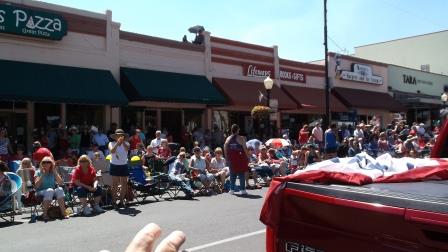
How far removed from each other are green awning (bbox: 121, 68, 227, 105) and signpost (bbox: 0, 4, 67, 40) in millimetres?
2926

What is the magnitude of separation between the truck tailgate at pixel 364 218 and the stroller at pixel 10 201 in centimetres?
797

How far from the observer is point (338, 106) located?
29344 mm

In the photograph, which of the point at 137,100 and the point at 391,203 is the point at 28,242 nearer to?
the point at 391,203

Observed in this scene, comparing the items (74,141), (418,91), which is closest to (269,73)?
(74,141)

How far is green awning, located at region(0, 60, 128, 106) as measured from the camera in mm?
14977

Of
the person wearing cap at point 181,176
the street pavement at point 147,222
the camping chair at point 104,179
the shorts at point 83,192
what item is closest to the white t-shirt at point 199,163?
the person wearing cap at point 181,176

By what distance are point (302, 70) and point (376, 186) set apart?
85.4 feet

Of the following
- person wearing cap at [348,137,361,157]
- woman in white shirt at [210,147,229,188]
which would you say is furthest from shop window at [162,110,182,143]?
person wearing cap at [348,137,361,157]

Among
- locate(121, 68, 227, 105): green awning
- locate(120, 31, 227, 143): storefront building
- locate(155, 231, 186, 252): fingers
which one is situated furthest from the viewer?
locate(120, 31, 227, 143): storefront building

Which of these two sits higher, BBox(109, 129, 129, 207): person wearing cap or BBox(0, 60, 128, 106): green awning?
BBox(0, 60, 128, 106): green awning

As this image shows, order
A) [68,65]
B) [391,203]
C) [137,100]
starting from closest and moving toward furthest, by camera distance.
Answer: [391,203], [68,65], [137,100]

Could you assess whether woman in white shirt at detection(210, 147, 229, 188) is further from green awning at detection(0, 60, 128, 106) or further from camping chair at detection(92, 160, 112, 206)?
green awning at detection(0, 60, 128, 106)

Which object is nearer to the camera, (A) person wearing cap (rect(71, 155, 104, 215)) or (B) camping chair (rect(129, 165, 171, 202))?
(A) person wearing cap (rect(71, 155, 104, 215))

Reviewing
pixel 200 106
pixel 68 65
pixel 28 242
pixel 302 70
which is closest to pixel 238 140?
pixel 28 242
